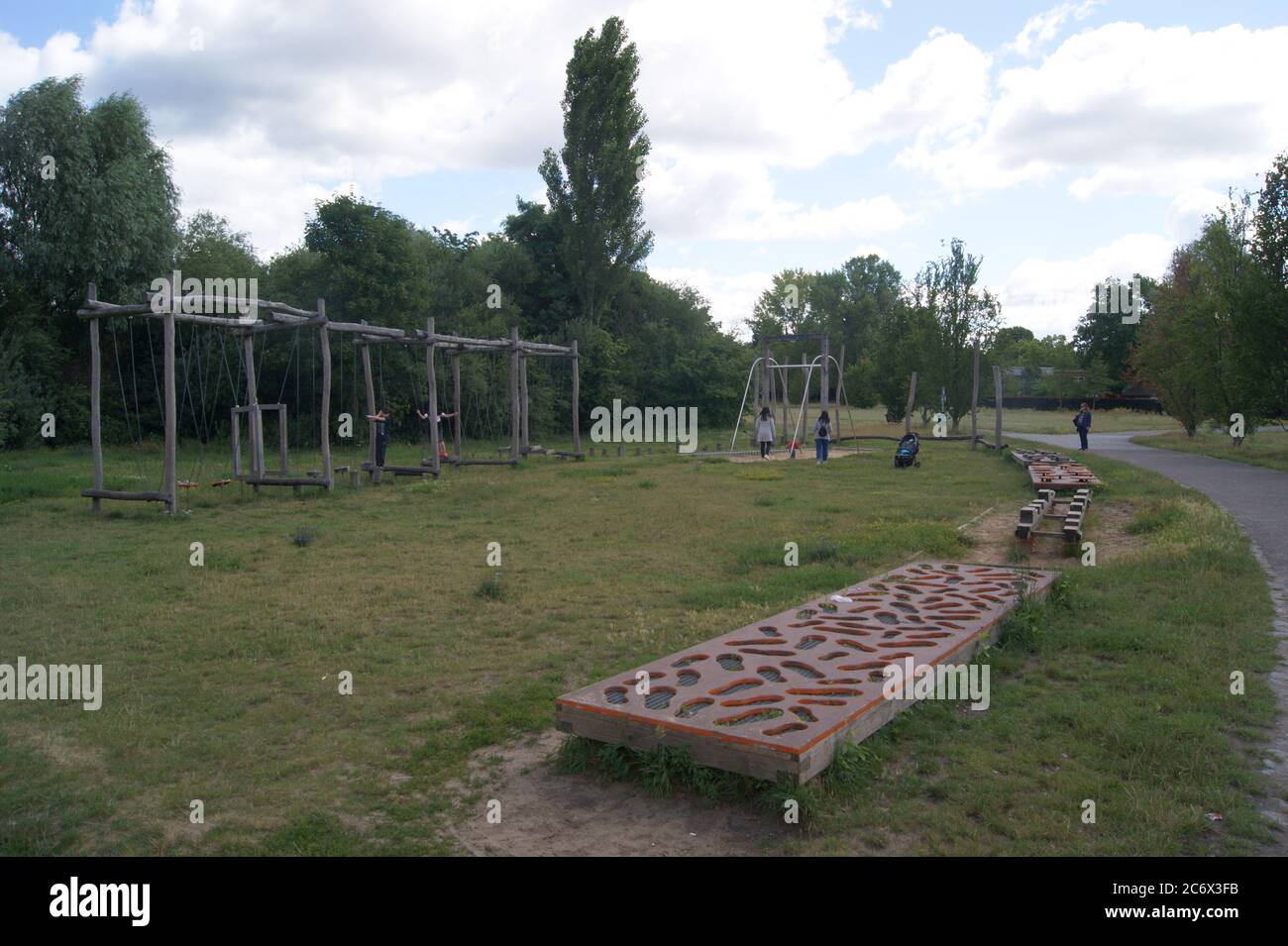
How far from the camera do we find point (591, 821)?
13.2ft

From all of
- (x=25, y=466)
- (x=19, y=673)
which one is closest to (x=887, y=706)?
(x=19, y=673)

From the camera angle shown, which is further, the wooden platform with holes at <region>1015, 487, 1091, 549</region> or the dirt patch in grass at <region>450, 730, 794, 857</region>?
the wooden platform with holes at <region>1015, 487, 1091, 549</region>

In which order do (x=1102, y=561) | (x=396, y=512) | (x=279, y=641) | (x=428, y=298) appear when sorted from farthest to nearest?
(x=428, y=298) < (x=396, y=512) < (x=1102, y=561) < (x=279, y=641)

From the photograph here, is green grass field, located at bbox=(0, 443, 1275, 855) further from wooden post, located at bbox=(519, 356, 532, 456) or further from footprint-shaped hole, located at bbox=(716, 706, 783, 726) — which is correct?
wooden post, located at bbox=(519, 356, 532, 456)

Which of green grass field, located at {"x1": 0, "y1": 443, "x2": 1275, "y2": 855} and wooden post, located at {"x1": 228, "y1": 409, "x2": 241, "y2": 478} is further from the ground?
wooden post, located at {"x1": 228, "y1": 409, "x2": 241, "y2": 478}

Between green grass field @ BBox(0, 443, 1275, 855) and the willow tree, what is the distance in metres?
26.7

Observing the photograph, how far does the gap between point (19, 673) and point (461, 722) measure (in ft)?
10.4

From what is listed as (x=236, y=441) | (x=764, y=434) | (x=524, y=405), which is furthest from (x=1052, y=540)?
(x=524, y=405)

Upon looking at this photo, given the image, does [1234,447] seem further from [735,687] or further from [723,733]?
[723,733]

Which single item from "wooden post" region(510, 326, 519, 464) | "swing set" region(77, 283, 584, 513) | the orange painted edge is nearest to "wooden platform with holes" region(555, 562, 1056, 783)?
the orange painted edge

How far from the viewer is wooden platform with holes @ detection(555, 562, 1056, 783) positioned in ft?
13.8
